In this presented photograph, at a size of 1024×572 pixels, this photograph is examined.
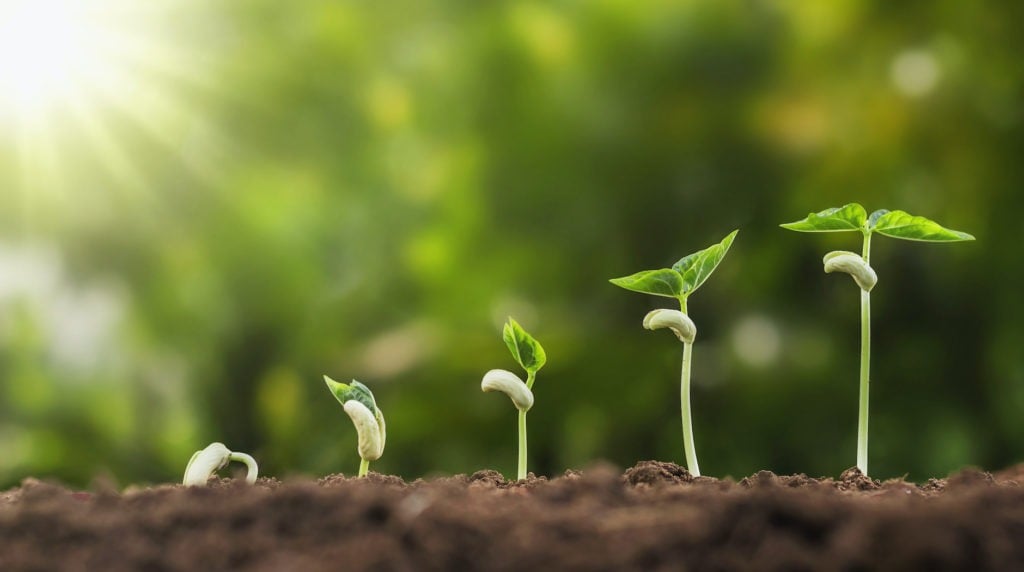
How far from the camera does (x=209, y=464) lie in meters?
0.86

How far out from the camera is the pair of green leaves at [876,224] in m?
Result: 0.83

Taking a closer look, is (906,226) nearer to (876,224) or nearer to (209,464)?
(876,224)

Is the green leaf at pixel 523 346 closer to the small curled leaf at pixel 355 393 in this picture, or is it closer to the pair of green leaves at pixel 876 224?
the small curled leaf at pixel 355 393

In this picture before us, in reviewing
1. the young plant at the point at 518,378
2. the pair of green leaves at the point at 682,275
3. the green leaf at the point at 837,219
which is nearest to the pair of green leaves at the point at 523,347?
the young plant at the point at 518,378

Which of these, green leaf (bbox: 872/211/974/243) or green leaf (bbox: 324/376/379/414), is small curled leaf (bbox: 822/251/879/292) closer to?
green leaf (bbox: 872/211/974/243)

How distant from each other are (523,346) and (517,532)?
0.43m

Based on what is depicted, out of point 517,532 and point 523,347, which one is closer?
point 517,532

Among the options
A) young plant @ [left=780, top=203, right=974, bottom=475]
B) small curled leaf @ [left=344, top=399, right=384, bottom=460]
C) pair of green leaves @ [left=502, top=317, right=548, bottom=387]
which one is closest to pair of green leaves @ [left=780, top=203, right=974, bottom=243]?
young plant @ [left=780, top=203, right=974, bottom=475]

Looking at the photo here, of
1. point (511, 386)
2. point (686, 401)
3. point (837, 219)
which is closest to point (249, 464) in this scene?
point (511, 386)

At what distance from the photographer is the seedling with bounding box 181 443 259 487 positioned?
85cm

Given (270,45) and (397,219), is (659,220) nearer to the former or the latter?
(397,219)

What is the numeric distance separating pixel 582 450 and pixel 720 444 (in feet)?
1.03

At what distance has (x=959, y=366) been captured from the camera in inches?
83.0

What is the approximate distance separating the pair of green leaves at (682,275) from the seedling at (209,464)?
402mm
